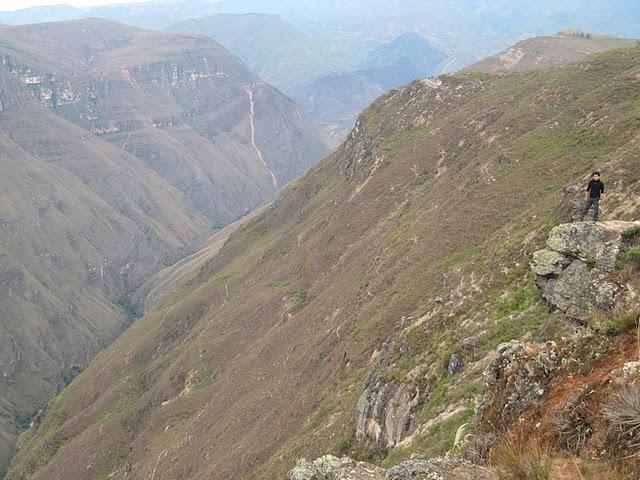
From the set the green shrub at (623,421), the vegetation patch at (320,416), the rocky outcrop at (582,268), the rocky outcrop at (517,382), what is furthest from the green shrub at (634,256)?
the vegetation patch at (320,416)

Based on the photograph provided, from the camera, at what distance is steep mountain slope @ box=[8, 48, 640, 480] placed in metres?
30.4

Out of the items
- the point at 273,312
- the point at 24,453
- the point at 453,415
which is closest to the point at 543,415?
the point at 453,415

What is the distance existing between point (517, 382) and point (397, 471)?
352 cm

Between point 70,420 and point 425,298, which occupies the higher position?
point 425,298

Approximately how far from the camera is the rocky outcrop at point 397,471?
11.1m

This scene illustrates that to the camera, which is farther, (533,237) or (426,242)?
(426,242)

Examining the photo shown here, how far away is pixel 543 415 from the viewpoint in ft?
37.3

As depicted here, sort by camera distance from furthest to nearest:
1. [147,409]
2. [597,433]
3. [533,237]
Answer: [147,409]
[533,237]
[597,433]

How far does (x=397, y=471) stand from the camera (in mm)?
12453

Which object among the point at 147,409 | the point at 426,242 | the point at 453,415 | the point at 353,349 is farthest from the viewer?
the point at 147,409

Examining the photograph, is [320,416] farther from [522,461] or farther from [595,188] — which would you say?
[522,461]

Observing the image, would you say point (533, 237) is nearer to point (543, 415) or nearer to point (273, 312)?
point (543, 415)

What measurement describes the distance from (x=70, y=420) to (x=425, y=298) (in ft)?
357

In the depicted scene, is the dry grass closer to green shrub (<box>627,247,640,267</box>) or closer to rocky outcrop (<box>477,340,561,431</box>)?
rocky outcrop (<box>477,340,561,431</box>)
